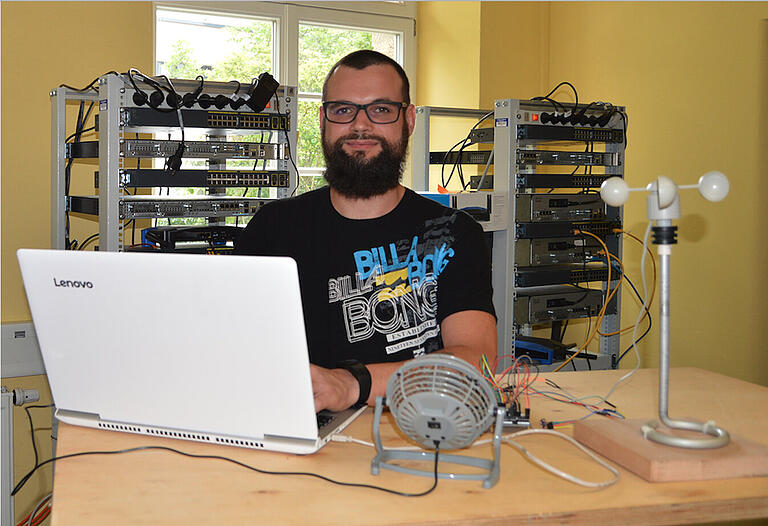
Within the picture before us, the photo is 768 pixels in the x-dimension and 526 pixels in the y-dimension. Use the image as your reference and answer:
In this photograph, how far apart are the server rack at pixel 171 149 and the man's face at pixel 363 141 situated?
82 cm

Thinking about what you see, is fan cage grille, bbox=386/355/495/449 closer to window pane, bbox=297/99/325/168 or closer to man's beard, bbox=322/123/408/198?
man's beard, bbox=322/123/408/198

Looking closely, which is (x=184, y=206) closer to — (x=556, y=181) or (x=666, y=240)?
(x=556, y=181)

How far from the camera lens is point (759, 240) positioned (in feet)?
10.6

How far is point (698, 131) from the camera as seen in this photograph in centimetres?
350

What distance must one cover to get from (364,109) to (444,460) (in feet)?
3.05

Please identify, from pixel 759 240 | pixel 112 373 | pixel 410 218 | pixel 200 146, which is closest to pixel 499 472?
pixel 112 373

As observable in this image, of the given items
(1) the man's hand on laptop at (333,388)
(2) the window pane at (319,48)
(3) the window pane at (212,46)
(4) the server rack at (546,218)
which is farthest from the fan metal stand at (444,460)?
(2) the window pane at (319,48)

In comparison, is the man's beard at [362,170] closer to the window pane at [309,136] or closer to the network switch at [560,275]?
the network switch at [560,275]

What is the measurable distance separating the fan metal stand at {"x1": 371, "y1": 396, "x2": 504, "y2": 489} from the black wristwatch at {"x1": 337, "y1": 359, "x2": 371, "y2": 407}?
0.18m

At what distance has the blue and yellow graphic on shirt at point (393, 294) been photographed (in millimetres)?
1725

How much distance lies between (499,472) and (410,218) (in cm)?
82

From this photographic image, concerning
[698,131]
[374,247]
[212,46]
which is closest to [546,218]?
[698,131]

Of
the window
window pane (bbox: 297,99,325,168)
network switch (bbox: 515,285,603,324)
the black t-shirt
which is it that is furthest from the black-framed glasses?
window pane (bbox: 297,99,325,168)

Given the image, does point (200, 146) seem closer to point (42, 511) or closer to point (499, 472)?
point (42, 511)
